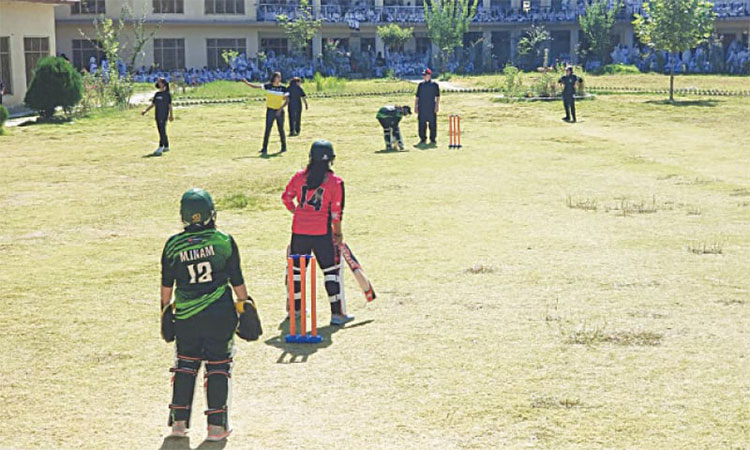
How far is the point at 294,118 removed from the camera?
28.1 metres

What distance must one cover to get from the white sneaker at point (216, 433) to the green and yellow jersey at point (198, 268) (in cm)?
75

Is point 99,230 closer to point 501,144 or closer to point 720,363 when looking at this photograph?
point 720,363

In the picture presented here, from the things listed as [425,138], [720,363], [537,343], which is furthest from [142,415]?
[425,138]

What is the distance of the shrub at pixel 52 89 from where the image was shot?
108 feet

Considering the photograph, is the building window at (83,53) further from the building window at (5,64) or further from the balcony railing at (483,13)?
the building window at (5,64)

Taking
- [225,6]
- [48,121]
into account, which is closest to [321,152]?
[48,121]

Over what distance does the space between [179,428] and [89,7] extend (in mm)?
56314

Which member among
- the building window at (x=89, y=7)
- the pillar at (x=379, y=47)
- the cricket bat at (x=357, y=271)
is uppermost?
the building window at (x=89, y=7)

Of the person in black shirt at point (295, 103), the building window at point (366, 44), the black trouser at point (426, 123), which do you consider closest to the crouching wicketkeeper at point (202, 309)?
the black trouser at point (426, 123)

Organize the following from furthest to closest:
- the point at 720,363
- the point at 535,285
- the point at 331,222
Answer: the point at 535,285
the point at 331,222
the point at 720,363

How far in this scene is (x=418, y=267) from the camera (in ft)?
41.8

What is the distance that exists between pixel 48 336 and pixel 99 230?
5.68 metres

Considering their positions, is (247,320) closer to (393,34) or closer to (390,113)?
(390,113)

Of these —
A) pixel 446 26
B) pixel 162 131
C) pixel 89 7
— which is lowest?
pixel 162 131
